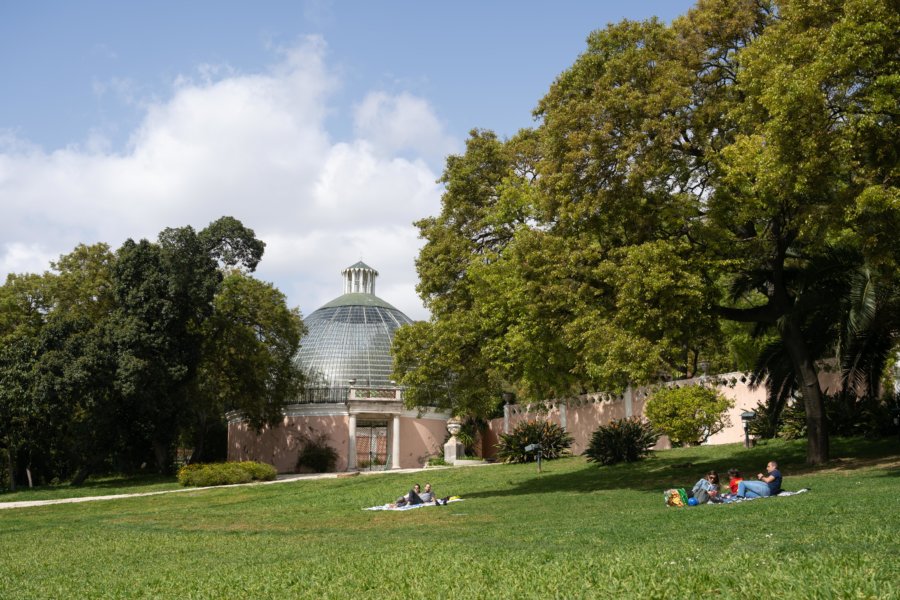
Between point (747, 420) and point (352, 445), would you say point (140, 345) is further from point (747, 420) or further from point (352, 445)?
point (747, 420)

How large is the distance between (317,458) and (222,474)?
10.5 metres

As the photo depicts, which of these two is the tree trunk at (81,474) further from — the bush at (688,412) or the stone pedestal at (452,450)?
→ the bush at (688,412)

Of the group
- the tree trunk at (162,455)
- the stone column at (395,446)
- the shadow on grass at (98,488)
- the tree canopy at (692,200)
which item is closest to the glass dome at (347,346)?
the stone column at (395,446)

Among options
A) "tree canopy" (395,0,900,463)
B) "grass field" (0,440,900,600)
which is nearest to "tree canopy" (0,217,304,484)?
"grass field" (0,440,900,600)

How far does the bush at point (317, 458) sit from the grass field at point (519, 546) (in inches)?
849

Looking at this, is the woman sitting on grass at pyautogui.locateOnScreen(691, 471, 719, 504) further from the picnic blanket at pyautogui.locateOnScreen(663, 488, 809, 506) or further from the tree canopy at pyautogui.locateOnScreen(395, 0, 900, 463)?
the tree canopy at pyautogui.locateOnScreen(395, 0, 900, 463)

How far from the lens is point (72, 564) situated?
1077 centimetres

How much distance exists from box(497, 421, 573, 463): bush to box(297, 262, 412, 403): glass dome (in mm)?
15212

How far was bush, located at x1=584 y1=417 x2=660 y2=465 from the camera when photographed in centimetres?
2498

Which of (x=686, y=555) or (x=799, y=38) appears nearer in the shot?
(x=686, y=555)

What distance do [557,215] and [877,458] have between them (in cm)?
887

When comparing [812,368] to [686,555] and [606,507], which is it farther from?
[686,555]

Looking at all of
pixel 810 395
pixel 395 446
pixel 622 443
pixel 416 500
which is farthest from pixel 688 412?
pixel 395 446

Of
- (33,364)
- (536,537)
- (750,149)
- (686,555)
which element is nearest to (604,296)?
(750,149)
